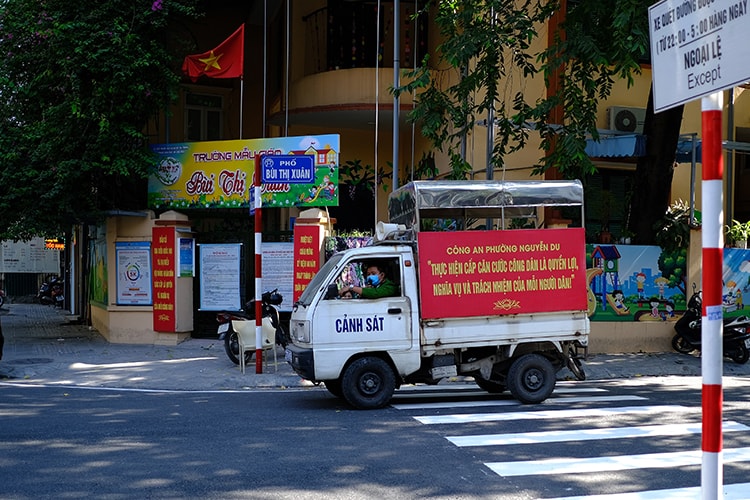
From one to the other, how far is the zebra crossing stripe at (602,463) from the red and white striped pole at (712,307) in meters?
3.12

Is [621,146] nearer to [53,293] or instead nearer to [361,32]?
[361,32]

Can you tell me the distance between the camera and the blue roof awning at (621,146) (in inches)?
Answer: 589

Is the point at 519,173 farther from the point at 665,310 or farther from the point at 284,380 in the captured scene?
the point at 284,380

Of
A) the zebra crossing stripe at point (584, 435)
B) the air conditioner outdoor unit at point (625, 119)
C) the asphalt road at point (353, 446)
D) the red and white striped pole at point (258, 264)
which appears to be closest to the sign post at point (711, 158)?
the asphalt road at point (353, 446)

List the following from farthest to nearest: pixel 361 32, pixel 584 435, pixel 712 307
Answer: pixel 361 32 < pixel 584 435 < pixel 712 307

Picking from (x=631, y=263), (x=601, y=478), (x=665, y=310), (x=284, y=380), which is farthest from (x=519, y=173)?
(x=601, y=478)

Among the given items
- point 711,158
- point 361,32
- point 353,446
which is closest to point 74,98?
point 361,32

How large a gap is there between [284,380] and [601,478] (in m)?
6.68

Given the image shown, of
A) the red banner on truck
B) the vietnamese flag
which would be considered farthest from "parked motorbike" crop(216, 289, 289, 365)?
the vietnamese flag

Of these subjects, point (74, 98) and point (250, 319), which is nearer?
point (250, 319)

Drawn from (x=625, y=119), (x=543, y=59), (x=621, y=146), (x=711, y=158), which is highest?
(x=543, y=59)

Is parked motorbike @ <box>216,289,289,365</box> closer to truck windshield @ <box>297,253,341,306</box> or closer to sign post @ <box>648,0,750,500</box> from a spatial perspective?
truck windshield @ <box>297,253,341,306</box>

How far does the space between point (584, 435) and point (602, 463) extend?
1.11 meters

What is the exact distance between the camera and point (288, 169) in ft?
45.5
